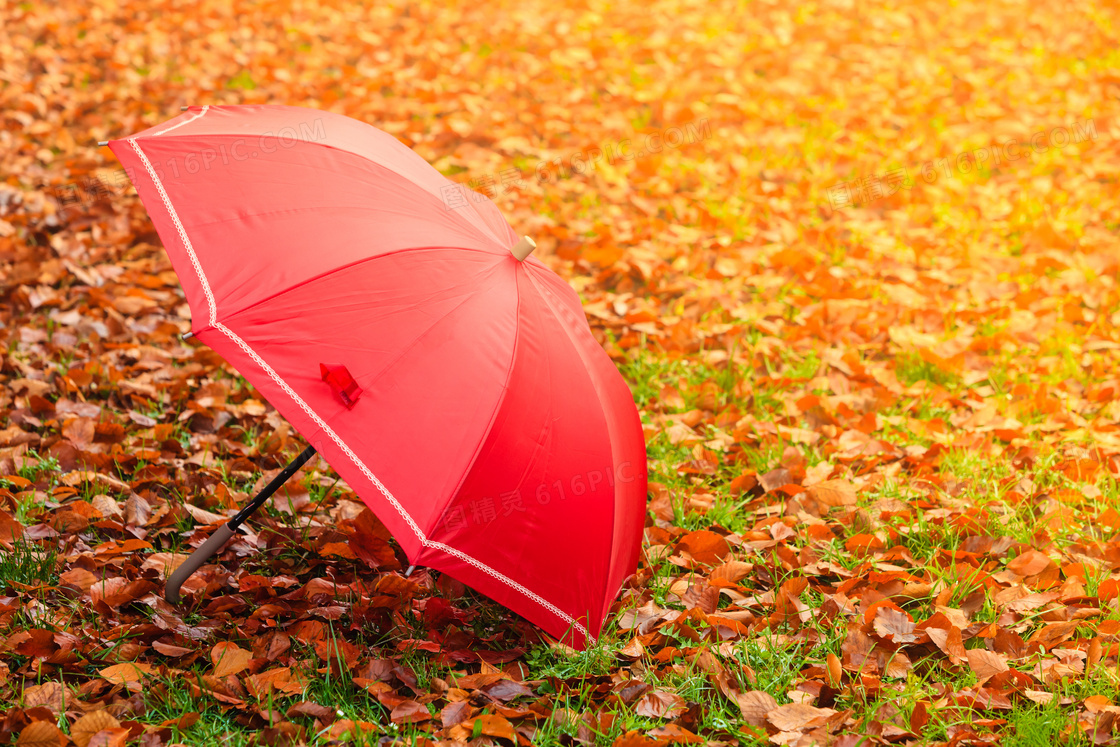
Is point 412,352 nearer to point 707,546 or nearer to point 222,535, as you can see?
point 222,535

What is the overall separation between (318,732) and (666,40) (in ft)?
18.6

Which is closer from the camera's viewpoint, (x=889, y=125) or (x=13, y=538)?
(x=13, y=538)

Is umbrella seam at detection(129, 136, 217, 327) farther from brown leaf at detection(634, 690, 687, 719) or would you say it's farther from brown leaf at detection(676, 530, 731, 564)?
brown leaf at detection(676, 530, 731, 564)

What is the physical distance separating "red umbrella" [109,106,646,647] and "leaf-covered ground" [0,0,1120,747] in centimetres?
32

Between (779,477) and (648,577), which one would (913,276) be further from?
(648,577)

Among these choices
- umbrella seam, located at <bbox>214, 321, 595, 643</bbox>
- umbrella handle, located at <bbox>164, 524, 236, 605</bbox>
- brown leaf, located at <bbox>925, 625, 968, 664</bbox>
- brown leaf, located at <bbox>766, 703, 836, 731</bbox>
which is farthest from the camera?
brown leaf, located at <bbox>925, 625, 968, 664</bbox>

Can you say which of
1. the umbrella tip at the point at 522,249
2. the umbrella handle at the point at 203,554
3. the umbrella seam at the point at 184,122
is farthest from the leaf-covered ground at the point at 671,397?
the umbrella seam at the point at 184,122

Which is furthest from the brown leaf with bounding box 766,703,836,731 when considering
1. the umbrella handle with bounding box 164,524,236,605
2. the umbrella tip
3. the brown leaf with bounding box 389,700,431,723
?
the umbrella handle with bounding box 164,524,236,605

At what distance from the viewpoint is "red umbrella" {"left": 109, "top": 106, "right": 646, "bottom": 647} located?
1741mm

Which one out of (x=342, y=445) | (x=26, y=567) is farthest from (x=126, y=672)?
(x=342, y=445)

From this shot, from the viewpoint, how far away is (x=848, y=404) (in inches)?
132

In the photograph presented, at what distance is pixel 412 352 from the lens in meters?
1.81

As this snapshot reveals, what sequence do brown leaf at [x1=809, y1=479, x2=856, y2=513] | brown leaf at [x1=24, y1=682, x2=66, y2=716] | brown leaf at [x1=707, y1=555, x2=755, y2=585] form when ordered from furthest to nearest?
brown leaf at [x1=809, y1=479, x2=856, y2=513], brown leaf at [x1=707, y1=555, x2=755, y2=585], brown leaf at [x1=24, y1=682, x2=66, y2=716]

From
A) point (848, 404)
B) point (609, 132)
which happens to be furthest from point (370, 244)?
point (609, 132)
